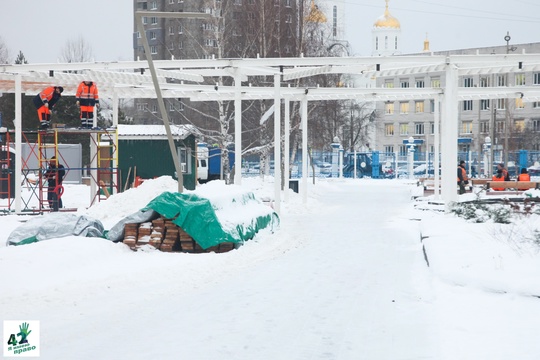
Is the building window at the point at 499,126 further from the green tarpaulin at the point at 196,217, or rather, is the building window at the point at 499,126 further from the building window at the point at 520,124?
the green tarpaulin at the point at 196,217

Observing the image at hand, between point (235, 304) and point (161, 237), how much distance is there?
4.91 metres

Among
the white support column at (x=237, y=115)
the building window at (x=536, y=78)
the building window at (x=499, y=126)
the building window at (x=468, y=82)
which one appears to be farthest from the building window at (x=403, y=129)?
the white support column at (x=237, y=115)

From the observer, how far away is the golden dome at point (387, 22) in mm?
97125

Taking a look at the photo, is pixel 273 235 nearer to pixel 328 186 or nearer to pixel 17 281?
pixel 17 281

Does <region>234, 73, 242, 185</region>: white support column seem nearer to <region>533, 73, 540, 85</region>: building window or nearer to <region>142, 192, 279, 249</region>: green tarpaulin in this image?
<region>142, 192, 279, 249</region>: green tarpaulin

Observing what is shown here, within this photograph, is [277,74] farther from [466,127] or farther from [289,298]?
[466,127]

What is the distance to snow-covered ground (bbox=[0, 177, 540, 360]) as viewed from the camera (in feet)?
22.5

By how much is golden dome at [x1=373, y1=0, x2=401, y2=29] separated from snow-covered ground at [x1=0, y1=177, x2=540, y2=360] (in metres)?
84.9

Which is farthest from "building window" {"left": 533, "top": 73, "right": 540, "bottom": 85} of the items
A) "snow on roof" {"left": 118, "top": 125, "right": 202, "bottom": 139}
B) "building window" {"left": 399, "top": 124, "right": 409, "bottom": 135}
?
"snow on roof" {"left": 118, "top": 125, "right": 202, "bottom": 139}

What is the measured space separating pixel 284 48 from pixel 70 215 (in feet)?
65.8

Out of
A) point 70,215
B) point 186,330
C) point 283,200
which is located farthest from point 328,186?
point 186,330

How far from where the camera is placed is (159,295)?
9297 millimetres

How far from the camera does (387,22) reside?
319ft

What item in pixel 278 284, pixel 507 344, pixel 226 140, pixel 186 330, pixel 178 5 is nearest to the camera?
pixel 507 344
